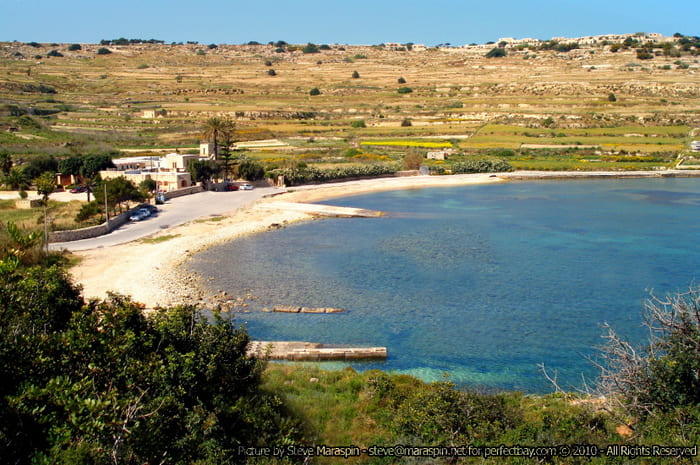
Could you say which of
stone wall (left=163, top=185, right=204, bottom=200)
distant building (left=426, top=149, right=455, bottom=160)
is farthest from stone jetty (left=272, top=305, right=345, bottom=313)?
distant building (left=426, top=149, right=455, bottom=160)

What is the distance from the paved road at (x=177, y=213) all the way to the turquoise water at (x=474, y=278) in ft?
15.3

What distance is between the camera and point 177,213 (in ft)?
124

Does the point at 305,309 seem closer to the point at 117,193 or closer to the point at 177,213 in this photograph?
the point at 117,193

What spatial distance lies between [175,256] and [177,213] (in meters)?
10.5

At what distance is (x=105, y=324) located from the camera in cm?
1049

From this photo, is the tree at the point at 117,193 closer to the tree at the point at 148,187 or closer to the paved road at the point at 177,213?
the paved road at the point at 177,213

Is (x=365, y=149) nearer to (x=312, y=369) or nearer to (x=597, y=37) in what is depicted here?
(x=312, y=369)

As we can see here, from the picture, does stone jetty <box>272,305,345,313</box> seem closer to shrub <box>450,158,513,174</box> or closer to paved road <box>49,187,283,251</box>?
paved road <box>49,187,283,251</box>

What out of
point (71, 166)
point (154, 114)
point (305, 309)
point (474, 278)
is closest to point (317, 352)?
point (305, 309)

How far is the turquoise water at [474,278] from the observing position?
17.8 meters

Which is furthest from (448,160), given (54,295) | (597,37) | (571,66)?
(597,37)

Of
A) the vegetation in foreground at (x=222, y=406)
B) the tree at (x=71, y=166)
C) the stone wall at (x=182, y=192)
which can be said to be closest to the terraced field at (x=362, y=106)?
the tree at (x=71, y=166)

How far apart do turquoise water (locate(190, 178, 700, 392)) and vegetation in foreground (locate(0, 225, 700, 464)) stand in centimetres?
489

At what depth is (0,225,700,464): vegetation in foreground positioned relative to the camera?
A: 725 centimetres
